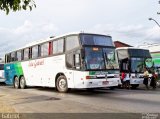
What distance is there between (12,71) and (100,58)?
37.7 ft

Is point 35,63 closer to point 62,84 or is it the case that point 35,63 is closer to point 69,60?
point 62,84

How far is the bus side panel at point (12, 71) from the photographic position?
2661cm

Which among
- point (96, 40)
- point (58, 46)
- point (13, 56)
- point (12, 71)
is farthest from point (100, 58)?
point (12, 71)

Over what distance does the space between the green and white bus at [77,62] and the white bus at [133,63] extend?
5654 mm

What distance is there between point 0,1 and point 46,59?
1428 cm

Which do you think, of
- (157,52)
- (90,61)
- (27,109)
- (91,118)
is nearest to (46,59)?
(90,61)

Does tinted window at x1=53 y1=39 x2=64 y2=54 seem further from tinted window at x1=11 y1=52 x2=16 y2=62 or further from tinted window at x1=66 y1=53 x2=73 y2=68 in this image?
tinted window at x1=11 y1=52 x2=16 y2=62

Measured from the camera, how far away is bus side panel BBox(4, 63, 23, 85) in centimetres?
2661

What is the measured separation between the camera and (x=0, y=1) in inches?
302

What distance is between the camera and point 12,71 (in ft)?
92.6

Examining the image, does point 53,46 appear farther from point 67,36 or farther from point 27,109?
point 27,109

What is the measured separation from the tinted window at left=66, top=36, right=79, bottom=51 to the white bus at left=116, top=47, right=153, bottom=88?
22.5 feet

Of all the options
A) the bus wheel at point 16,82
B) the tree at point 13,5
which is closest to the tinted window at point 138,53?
the bus wheel at point 16,82

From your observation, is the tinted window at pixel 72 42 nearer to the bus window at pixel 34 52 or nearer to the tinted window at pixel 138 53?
the bus window at pixel 34 52
